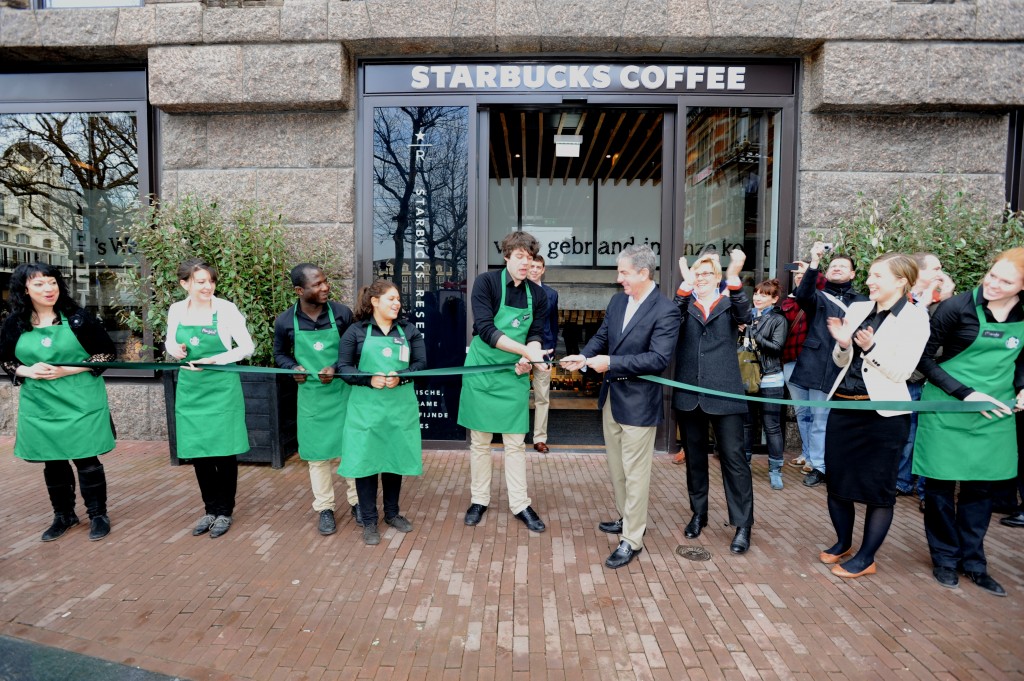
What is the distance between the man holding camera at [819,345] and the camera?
4.88 meters

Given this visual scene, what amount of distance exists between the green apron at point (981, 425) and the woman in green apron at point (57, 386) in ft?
17.4

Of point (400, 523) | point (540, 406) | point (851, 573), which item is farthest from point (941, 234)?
point (400, 523)

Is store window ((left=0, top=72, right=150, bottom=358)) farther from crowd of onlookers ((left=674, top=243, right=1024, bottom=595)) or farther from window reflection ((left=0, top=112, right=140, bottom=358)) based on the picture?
crowd of onlookers ((left=674, top=243, right=1024, bottom=595))

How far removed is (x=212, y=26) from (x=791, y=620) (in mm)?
6979

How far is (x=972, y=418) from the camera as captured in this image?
343cm

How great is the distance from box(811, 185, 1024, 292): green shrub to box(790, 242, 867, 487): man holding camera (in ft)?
1.51

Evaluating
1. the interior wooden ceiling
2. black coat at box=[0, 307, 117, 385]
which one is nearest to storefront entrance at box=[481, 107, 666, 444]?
the interior wooden ceiling

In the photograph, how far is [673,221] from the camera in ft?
20.7

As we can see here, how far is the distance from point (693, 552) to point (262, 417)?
4.05 meters

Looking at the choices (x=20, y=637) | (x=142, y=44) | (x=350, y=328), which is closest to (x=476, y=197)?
(x=350, y=328)

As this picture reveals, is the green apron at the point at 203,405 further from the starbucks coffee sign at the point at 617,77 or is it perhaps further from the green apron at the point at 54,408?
the starbucks coffee sign at the point at 617,77

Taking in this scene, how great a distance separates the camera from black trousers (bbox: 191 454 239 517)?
13.9ft

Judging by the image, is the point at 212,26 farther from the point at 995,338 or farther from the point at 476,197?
the point at 995,338

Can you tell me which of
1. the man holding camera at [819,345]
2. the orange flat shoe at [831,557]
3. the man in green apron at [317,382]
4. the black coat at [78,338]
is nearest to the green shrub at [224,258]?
the black coat at [78,338]
